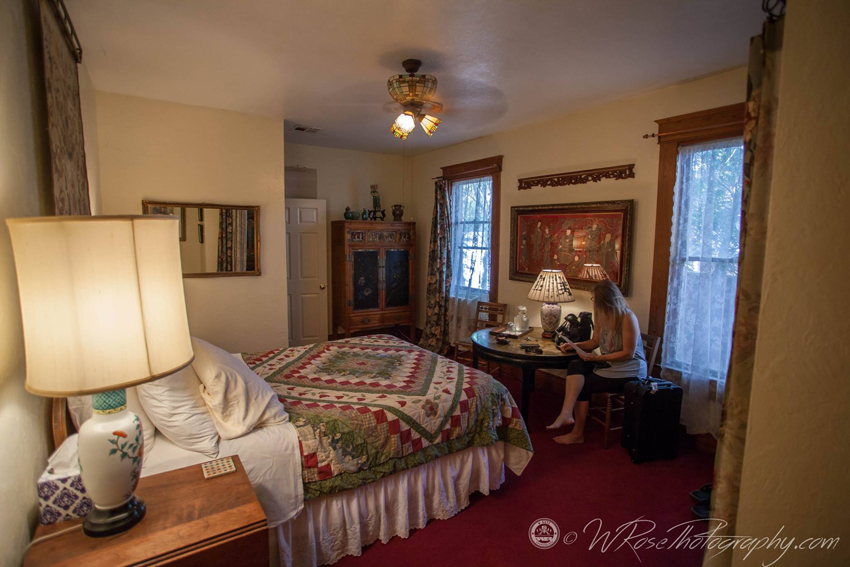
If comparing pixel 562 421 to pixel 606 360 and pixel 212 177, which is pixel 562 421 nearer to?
pixel 606 360

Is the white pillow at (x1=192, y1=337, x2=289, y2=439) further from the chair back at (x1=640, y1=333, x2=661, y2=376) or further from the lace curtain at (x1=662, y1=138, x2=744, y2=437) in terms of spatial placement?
the lace curtain at (x1=662, y1=138, x2=744, y2=437)

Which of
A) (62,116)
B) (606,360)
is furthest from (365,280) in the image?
(62,116)

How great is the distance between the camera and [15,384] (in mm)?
1035

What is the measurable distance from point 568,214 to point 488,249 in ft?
3.95

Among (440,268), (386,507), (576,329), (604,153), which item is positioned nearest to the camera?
(386,507)

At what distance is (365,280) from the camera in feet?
17.4

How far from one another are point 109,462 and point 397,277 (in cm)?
453

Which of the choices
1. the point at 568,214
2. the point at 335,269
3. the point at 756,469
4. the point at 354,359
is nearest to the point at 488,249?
the point at 568,214

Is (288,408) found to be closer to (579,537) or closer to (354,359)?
(354,359)

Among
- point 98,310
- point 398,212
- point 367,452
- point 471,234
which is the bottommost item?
point 367,452

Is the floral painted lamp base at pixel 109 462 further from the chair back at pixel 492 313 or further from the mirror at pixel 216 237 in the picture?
the chair back at pixel 492 313

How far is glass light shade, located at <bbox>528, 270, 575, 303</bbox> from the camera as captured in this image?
3.42m

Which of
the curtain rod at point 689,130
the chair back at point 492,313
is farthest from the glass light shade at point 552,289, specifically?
the curtain rod at point 689,130

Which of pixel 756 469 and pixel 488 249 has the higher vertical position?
pixel 488 249
